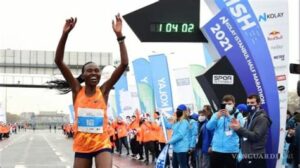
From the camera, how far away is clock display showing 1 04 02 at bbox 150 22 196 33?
444 inches

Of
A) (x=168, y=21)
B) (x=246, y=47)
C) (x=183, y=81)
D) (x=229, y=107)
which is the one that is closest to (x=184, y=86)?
(x=183, y=81)

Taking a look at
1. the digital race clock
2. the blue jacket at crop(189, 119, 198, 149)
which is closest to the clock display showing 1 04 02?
the digital race clock

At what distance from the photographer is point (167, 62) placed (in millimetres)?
19000

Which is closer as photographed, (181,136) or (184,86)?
(181,136)

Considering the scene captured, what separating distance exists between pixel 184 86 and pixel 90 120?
41.4ft

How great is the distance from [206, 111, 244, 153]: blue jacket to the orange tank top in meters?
3.60

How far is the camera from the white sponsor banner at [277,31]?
11.3m

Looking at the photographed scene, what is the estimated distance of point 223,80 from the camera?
1080 centimetres

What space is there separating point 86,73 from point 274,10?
19.6 feet

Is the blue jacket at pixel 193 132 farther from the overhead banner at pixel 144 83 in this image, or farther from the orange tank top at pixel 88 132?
the overhead banner at pixel 144 83

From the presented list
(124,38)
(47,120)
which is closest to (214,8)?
(124,38)

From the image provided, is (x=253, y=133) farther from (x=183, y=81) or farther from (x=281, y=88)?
(x=183, y=81)

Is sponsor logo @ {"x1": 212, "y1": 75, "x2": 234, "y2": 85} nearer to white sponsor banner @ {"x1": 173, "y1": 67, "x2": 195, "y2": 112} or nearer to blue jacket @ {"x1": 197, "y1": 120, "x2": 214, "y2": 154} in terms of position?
blue jacket @ {"x1": 197, "y1": 120, "x2": 214, "y2": 154}

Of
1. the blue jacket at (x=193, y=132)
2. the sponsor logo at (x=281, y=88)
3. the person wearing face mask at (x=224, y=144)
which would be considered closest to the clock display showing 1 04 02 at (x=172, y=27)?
the sponsor logo at (x=281, y=88)
